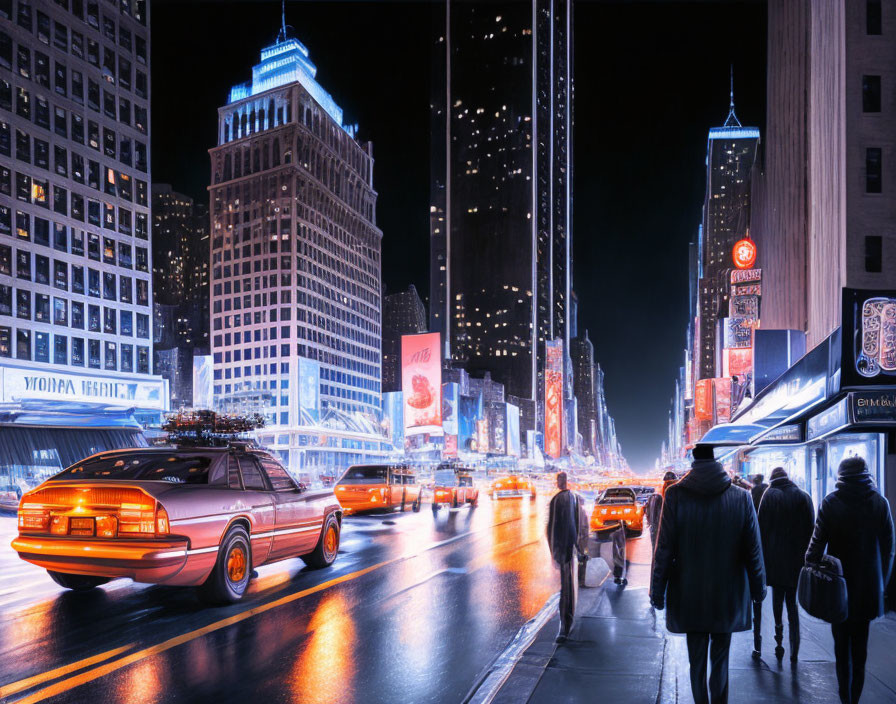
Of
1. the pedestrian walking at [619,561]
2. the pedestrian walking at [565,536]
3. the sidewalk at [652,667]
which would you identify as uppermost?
the pedestrian walking at [565,536]

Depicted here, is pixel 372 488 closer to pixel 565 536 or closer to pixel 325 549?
pixel 325 549

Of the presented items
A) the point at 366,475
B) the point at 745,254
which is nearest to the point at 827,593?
the point at 366,475

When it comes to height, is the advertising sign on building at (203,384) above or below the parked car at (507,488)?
above

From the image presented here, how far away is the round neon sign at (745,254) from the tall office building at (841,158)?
23285 mm

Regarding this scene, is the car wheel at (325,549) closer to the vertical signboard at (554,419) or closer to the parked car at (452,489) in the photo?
the parked car at (452,489)

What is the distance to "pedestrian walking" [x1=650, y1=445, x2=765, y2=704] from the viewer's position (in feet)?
15.8

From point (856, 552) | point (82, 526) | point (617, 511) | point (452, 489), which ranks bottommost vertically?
point (452, 489)

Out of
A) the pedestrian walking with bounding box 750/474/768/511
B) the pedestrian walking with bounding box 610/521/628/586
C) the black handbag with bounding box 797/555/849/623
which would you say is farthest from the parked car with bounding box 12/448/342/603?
the pedestrian walking with bounding box 750/474/768/511

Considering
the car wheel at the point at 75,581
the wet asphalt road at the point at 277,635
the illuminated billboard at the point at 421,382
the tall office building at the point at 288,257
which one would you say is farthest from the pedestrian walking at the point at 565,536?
the tall office building at the point at 288,257

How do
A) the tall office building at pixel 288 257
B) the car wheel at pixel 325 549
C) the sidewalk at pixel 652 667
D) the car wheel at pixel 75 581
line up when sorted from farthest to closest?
the tall office building at pixel 288 257 → the car wheel at pixel 325 549 → the car wheel at pixel 75 581 → the sidewalk at pixel 652 667

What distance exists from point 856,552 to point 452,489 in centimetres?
2815

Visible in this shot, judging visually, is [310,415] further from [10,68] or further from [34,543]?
[34,543]

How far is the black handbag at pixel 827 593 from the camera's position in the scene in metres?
5.21

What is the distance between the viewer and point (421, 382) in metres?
67.6
